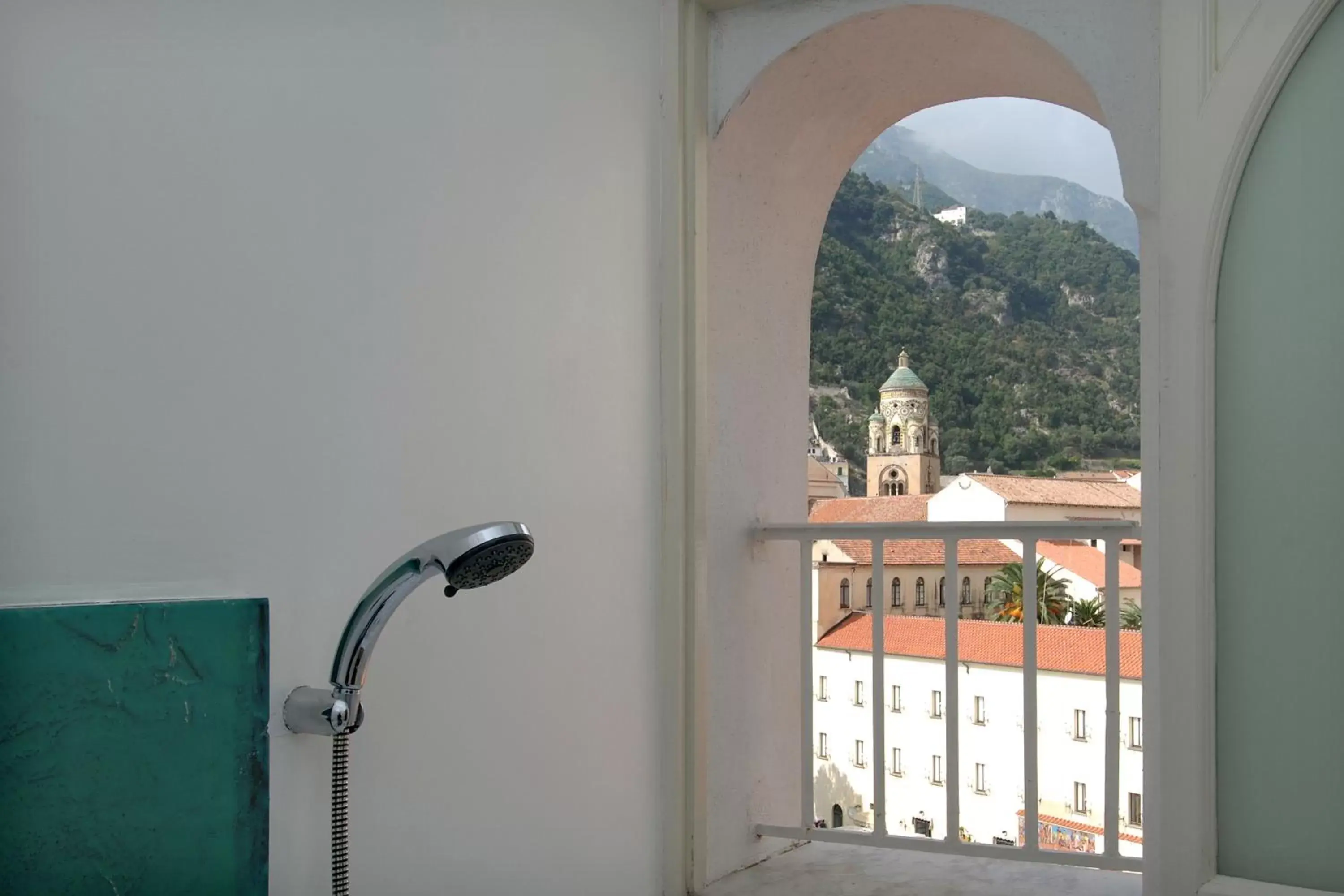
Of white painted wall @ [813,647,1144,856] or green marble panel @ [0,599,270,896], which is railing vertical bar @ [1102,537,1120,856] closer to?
green marble panel @ [0,599,270,896]

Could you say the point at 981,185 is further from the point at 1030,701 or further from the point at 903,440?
the point at 1030,701

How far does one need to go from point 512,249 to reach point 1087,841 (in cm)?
964

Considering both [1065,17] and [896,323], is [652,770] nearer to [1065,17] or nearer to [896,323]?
[1065,17]

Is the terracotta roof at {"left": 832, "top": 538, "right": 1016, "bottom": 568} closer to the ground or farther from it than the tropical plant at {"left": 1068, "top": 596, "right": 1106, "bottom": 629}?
farther from it

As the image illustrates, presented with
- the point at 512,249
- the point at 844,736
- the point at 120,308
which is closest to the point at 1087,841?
the point at 844,736

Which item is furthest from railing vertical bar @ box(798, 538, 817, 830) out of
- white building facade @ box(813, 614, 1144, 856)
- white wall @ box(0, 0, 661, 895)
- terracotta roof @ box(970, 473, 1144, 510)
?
white building facade @ box(813, 614, 1144, 856)

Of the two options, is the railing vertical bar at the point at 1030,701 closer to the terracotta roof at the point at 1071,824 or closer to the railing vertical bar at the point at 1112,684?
the railing vertical bar at the point at 1112,684

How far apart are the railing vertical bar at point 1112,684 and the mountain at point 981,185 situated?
0.85 meters

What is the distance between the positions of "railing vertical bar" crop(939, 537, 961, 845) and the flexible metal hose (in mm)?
1464

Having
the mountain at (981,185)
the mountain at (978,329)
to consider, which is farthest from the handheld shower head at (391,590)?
the mountain at (978,329)

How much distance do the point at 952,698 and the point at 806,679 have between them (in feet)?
1.34

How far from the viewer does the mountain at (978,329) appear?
3869mm

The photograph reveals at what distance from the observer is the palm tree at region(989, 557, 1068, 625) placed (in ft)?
16.6

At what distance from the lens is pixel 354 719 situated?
1.46m
